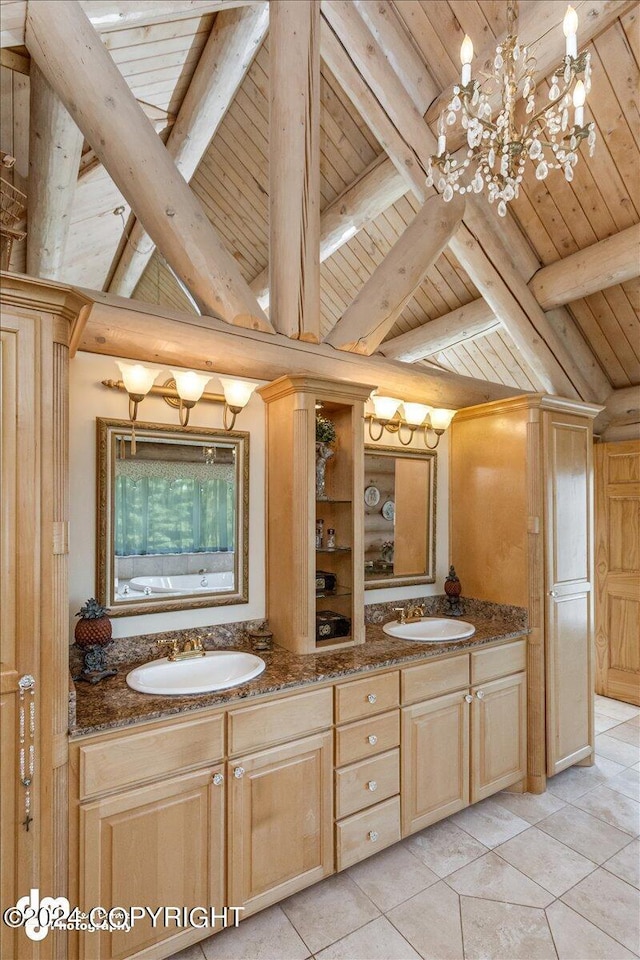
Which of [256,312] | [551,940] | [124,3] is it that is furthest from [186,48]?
[551,940]

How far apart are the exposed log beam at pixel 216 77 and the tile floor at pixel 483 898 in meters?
3.18

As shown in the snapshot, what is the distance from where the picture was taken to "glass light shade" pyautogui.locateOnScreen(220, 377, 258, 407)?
7.46 feet

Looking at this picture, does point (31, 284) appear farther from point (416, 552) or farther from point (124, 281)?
point (124, 281)

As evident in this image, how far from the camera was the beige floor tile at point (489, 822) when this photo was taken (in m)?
2.38

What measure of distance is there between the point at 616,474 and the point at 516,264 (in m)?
1.94

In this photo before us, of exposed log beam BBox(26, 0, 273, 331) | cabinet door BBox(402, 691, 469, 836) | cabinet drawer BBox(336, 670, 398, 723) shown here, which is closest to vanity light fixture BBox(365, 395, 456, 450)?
exposed log beam BBox(26, 0, 273, 331)

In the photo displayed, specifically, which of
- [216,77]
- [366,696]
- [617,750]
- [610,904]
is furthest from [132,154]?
[617,750]

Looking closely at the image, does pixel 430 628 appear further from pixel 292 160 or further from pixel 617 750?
pixel 292 160

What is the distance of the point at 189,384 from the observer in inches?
84.6

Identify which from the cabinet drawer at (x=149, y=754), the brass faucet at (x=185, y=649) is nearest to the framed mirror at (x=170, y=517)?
the brass faucet at (x=185, y=649)

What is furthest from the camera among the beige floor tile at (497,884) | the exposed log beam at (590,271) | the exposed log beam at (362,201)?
the exposed log beam at (362,201)

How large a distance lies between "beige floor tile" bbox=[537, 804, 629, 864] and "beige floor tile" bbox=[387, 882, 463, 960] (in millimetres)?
736

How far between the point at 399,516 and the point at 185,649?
1.49 meters

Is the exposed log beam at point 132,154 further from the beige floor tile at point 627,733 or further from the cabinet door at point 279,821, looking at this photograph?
the beige floor tile at point 627,733
